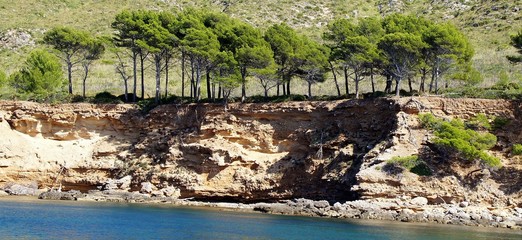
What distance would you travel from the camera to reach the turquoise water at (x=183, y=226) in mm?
35375

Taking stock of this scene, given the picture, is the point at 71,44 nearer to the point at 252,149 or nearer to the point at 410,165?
the point at 252,149

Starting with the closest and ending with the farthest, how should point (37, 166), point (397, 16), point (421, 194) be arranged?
point (421, 194) → point (37, 166) → point (397, 16)

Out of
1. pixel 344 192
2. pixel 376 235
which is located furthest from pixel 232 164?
pixel 376 235

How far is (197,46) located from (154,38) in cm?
507

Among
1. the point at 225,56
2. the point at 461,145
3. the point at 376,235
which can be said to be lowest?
the point at 376,235

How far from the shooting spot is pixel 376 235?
37.8m

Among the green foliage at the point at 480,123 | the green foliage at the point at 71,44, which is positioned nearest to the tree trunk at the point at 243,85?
the green foliage at the point at 71,44

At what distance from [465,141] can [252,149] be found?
62.5 feet

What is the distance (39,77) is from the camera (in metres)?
69.4

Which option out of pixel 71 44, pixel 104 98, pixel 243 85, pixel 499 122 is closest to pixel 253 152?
pixel 243 85

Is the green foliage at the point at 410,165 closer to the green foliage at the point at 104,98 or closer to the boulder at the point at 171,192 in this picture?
the boulder at the point at 171,192

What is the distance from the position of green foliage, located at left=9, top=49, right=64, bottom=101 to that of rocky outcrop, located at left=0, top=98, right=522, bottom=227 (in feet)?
17.1

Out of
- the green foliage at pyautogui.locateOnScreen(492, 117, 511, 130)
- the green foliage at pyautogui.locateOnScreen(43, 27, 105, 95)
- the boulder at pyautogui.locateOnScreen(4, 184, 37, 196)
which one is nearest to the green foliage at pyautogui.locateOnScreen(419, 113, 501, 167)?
the green foliage at pyautogui.locateOnScreen(492, 117, 511, 130)

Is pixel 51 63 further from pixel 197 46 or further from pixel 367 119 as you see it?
pixel 367 119
